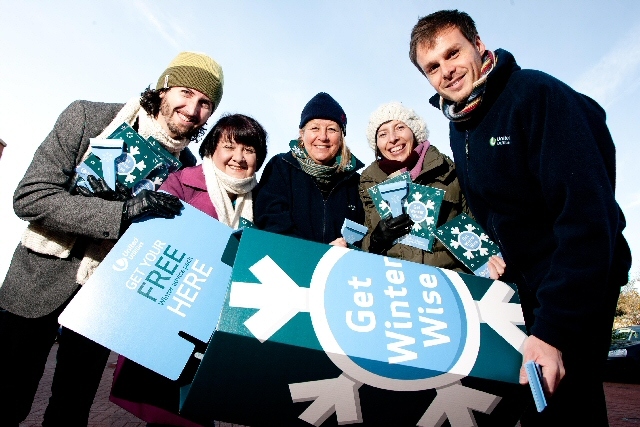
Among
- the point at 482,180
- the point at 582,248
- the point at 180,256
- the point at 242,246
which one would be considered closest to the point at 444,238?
the point at 482,180

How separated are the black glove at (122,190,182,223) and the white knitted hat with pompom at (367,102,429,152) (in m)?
1.62

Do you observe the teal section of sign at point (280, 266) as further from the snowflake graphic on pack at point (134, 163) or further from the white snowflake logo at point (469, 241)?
the snowflake graphic on pack at point (134, 163)

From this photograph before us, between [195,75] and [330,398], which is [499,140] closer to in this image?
[330,398]

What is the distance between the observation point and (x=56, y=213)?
4.90ft

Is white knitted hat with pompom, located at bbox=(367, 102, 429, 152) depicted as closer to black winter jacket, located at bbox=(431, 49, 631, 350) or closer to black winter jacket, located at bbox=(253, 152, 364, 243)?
black winter jacket, located at bbox=(253, 152, 364, 243)

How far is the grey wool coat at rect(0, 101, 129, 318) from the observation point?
1470 mm

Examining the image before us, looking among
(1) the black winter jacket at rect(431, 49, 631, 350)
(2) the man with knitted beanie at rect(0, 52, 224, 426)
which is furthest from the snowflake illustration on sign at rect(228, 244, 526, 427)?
(2) the man with knitted beanie at rect(0, 52, 224, 426)

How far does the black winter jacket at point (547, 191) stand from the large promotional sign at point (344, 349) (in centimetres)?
21

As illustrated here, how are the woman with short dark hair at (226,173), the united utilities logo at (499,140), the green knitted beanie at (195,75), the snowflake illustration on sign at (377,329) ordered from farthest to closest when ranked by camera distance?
the green knitted beanie at (195,75)
the woman with short dark hair at (226,173)
the united utilities logo at (499,140)
the snowflake illustration on sign at (377,329)

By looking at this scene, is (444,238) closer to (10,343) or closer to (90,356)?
(90,356)

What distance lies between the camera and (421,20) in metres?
1.64

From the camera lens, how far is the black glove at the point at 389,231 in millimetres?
1711

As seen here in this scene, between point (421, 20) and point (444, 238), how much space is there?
95 centimetres

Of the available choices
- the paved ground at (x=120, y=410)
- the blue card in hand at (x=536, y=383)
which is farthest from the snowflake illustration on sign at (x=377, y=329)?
the paved ground at (x=120, y=410)
